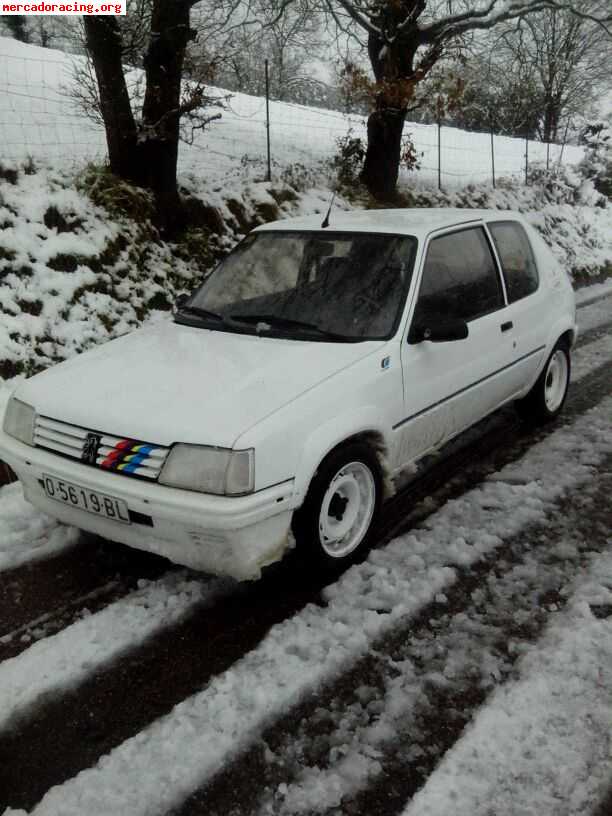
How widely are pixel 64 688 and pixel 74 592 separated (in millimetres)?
707

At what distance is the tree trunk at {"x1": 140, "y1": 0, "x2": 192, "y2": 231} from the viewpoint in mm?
7016

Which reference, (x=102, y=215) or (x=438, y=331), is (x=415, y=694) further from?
(x=102, y=215)

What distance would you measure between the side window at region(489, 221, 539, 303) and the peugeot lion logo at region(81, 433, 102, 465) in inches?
117

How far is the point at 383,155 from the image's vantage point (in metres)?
11.1

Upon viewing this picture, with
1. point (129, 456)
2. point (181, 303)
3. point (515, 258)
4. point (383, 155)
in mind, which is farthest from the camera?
point (383, 155)

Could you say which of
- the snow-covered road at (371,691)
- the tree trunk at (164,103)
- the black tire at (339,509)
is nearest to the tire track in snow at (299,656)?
the snow-covered road at (371,691)

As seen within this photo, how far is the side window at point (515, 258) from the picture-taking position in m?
4.70

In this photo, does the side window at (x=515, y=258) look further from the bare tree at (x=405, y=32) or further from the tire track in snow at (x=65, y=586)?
the bare tree at (x=405, y=32)

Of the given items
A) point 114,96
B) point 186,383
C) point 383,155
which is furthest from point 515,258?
point 383,155

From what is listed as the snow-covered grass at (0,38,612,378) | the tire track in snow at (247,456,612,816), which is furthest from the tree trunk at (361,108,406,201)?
the tire track in snow at (247,456,612,816)

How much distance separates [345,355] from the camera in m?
3.41

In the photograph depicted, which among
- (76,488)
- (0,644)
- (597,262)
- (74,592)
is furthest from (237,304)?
(597,262)

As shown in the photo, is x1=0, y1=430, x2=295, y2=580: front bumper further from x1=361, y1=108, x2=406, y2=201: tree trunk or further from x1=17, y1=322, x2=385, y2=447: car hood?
x1=361, y1=108, x2=406, y2=201: tree trunk

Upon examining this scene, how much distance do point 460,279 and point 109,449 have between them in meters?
2.41
